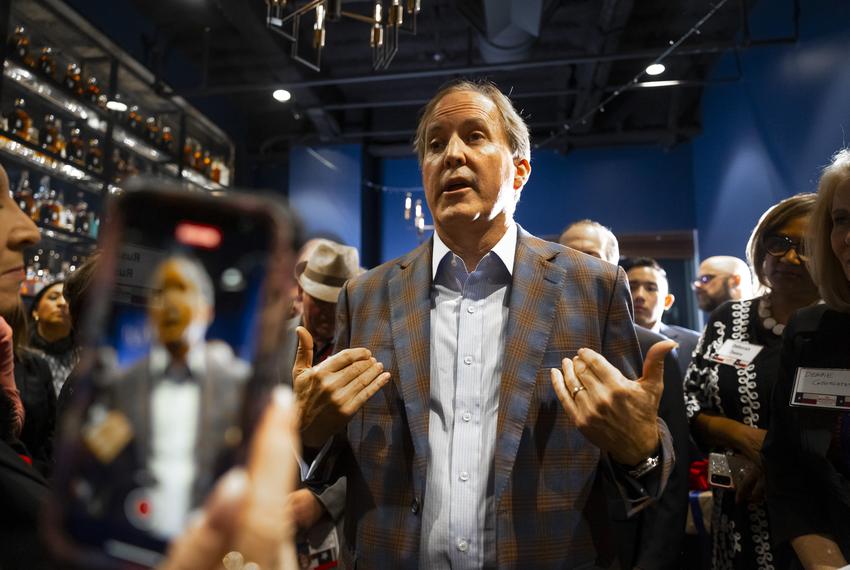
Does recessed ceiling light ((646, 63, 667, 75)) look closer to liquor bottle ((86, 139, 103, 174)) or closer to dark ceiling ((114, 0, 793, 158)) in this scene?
dark ceiling ((114, 0, 793, 158))

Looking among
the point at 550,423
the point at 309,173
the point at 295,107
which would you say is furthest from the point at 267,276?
the point at 295,107

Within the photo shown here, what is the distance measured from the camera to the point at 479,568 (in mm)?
1036

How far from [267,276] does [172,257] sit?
0.04 meters

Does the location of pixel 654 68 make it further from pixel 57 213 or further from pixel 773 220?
pixel 57 213

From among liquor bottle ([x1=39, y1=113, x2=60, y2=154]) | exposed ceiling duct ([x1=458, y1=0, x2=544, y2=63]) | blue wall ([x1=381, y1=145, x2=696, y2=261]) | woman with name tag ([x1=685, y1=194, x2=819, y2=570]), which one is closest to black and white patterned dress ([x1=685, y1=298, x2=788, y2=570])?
woman with name tag ([x1=685, y1=194, x2=819, y2=570])

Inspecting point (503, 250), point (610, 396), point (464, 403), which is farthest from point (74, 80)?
point (610, 396)

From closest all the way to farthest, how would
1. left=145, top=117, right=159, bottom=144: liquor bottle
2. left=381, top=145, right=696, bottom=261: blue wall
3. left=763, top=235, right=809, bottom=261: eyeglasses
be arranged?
left=145, top=117, right=159, bottom=144: liquor bottle, left=763, top=235, right=809, bottom=261: eyeglasses, left=381, top=145, right=696, bottom=261: blue wall

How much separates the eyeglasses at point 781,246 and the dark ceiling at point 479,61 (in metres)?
2.74

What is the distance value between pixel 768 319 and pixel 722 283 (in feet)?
5.97

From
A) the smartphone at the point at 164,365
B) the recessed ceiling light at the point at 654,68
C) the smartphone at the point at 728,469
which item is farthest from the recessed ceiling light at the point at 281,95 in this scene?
the smartphone at the point at 164,365

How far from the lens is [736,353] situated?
184 cm

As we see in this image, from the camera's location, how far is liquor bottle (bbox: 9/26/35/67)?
4.07 m

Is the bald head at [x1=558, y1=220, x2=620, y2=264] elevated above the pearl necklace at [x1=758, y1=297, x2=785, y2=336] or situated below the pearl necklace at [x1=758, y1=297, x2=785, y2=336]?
above

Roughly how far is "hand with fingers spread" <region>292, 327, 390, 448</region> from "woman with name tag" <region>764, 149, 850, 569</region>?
93cm
